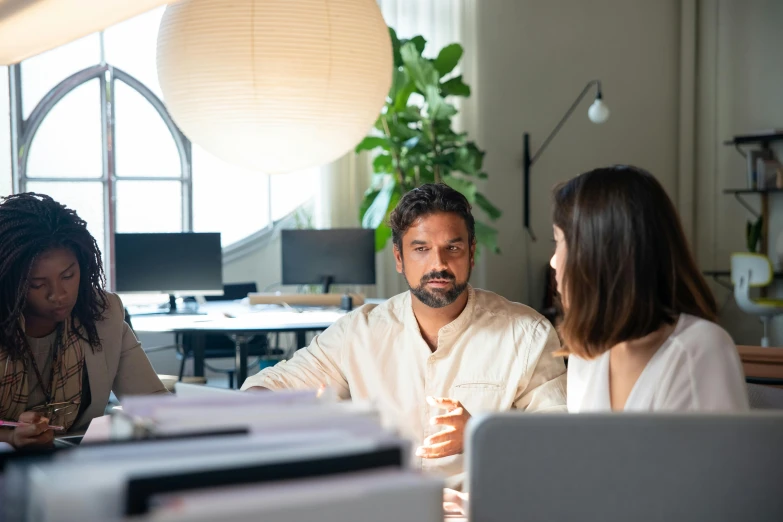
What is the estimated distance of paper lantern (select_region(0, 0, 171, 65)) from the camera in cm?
101

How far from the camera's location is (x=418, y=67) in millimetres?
5496

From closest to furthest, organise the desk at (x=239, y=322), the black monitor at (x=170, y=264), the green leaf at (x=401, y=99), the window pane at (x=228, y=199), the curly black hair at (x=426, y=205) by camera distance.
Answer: the curly black hair at (x=426, y=205) < the desk at (x=239, y=322) < the black monitor at (x=170, y=264) < the green leaf at (x=401, y=99) < the window pane at (x=228, y=199)

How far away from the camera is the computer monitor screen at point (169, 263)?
489cm

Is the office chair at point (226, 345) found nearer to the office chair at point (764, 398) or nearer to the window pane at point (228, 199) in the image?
the window pane at point (228, 199)

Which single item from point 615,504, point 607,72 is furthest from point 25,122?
point 615,504

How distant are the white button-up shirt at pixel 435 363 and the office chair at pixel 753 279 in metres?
4.55

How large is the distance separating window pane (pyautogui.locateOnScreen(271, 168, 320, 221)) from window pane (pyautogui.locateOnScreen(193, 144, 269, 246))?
0.08m

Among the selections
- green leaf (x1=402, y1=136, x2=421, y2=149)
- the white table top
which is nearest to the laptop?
the white table top

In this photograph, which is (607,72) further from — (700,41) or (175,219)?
(175,219)

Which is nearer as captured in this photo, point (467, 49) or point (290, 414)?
point (290, 414)

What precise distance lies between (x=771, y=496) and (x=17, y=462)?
634 millimetres

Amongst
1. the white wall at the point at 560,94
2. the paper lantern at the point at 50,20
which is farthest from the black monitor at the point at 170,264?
the paper lantern at the point at 50,20

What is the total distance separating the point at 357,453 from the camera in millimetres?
563

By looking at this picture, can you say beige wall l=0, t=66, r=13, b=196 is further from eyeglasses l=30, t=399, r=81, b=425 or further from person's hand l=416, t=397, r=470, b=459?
person's hand l=416, t=397, r=470, b=459
